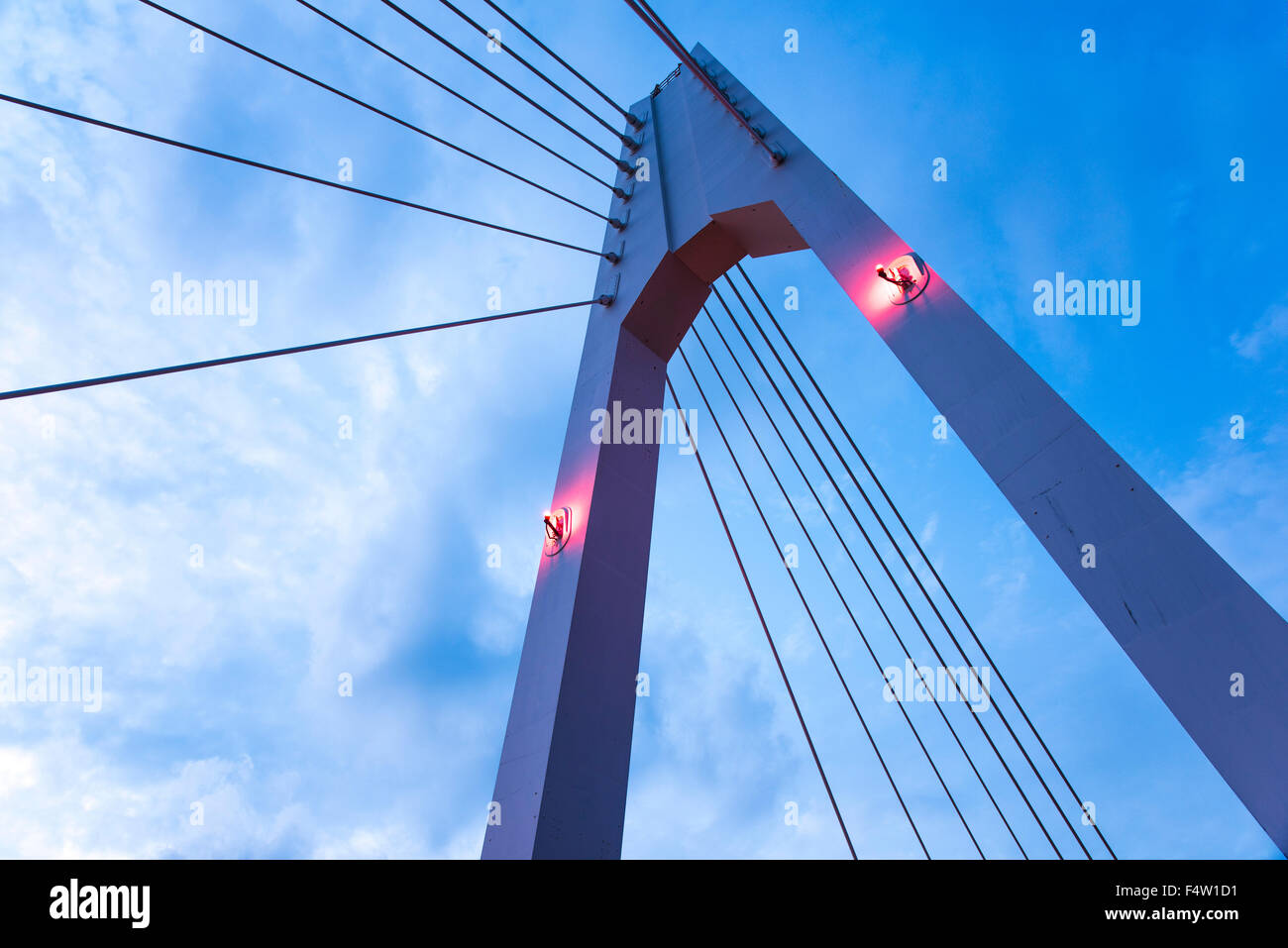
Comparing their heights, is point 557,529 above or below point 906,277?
below

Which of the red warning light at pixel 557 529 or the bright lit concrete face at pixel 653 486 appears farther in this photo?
the red warning light at pixel 557 529

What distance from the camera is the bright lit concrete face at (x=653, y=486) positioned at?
108 inches

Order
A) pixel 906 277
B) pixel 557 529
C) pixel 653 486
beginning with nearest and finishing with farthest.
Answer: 1. pixel 906 277
2. pixel 557 529
3. pixel 653 486

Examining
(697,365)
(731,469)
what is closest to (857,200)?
(697,365)

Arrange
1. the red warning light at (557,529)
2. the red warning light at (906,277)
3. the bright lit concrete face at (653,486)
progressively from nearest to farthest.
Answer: the bright lit concrete face at (653,486), the red warning light at (906,277), the red warning light at (557,529)

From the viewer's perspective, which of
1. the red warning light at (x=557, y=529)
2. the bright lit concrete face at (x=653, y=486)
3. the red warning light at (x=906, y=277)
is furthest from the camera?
the red warning light at (x=557, y=529)

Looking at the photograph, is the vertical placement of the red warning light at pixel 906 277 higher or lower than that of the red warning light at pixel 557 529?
higher

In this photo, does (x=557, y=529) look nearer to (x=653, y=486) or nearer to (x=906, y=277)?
(x=653, y=486)

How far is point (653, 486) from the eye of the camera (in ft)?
18.9

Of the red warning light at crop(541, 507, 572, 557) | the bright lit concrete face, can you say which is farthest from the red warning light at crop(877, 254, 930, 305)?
the red warning light at crop(541, 507, 572, 557)

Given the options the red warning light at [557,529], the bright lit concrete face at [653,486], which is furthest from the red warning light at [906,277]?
the red warning light at [557,529]

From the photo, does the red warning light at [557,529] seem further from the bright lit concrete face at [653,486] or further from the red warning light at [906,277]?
the red warning light at [906,277]

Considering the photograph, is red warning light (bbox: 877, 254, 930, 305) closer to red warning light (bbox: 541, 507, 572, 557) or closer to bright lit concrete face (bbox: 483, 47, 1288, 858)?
bright lit concrete face (bbox: 483, 47, 1288, 858)

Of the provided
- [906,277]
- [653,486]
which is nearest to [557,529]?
[653,486]
